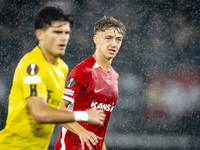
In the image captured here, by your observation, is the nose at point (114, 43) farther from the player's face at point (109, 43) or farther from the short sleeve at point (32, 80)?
the short sleeve at point (32, 80)

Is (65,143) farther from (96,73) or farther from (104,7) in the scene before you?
(104,7)

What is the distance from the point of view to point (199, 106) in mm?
10289

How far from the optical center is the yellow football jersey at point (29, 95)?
6.14ft

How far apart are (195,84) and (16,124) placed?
28.6 ft

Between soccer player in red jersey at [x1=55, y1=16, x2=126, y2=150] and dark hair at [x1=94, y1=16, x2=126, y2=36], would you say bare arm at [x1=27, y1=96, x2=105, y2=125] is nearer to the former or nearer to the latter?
soccer player in red jersey at [x1=55, y1=16, x2=126, y2=150]

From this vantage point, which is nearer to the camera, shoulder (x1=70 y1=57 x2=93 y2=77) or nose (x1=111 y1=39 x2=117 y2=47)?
shoulder (x1=70 y1=57 x2=93 y2=77)

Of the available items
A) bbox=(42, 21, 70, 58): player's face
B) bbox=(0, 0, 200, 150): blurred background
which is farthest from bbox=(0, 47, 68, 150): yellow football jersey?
bbox=(0, 0, 200, 150): blurred background

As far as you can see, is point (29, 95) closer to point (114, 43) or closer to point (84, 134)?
point (84, 134)

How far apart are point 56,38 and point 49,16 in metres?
0.17

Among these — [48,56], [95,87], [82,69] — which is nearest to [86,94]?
[95,87]

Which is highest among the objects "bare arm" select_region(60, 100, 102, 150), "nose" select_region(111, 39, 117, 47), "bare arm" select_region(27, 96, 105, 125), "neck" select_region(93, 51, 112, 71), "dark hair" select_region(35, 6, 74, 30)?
"dark hair" select_region(35, 6, 74, 30)

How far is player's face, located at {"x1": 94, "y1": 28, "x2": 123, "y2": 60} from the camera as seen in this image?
124 inches

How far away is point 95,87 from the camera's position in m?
3.03

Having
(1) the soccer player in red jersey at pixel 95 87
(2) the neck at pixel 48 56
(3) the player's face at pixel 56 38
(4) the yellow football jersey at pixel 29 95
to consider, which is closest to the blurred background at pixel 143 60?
(1) the soccer player in red jersey at pixel 95 87
